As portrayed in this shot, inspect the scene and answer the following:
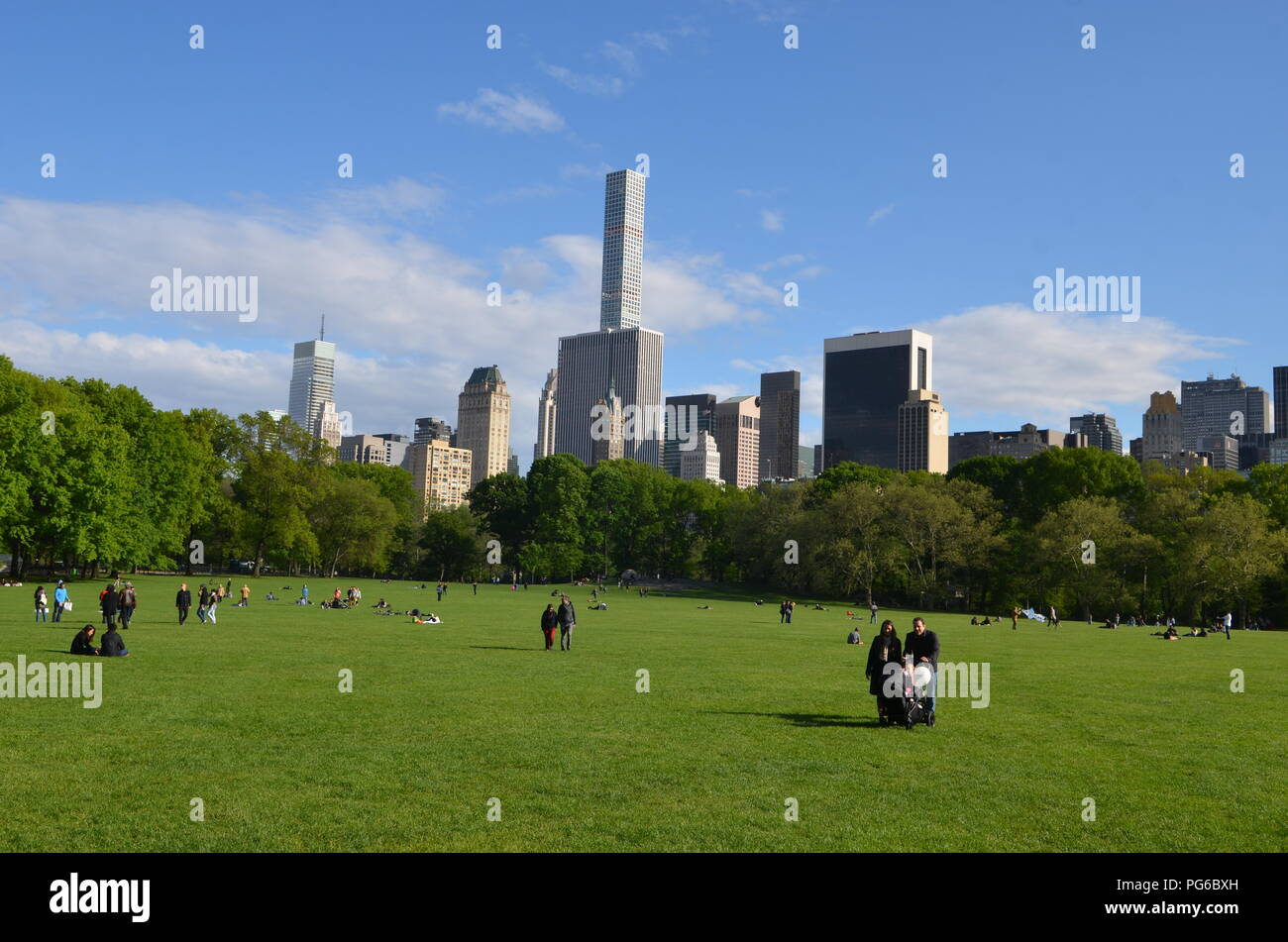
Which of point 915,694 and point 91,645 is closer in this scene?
point 915,694

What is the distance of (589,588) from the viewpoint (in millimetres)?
98500

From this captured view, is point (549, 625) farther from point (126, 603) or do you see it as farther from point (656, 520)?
point (656, 520)

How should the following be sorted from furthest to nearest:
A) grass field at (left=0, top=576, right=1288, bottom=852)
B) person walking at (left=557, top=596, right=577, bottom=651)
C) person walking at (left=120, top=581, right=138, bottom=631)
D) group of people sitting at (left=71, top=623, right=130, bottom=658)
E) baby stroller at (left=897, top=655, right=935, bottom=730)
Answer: person walking at (left=120, top=581, right=138, bottom=631) → person walking at (left=557, top=596, right=577, bottom=651) → group of people sitting at (left=71, top=623, right=130, bottom=658) → baby stroller at (left=897, top=655, right=935, bottom=730) → grass field at (left=0, top=576, right=1288, bottom=852)

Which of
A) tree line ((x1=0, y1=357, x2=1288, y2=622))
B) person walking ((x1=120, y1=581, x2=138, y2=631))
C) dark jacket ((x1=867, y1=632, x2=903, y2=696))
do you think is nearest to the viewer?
dark jacket ((x1=867, y1=632, x2=903, y2=696))

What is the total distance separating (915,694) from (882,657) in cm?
→ 101

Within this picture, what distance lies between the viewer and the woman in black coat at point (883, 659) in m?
17.0

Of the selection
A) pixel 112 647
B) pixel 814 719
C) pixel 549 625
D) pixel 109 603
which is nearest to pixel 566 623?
pixel 549 625

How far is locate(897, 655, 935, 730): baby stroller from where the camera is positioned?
1648 centimetres

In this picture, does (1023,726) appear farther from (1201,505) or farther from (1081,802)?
(1201,505)

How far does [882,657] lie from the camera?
56.9ft

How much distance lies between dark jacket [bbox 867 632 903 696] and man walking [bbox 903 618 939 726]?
20cm

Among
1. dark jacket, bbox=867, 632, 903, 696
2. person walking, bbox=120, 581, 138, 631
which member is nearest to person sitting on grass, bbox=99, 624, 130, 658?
person walking, bbox=120, 581, 138, 631

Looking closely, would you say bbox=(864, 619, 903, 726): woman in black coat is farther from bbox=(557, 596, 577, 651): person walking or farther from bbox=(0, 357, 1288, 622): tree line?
bbox=(0, 357, 1288, 622): tree line

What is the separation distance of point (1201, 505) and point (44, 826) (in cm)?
8649
